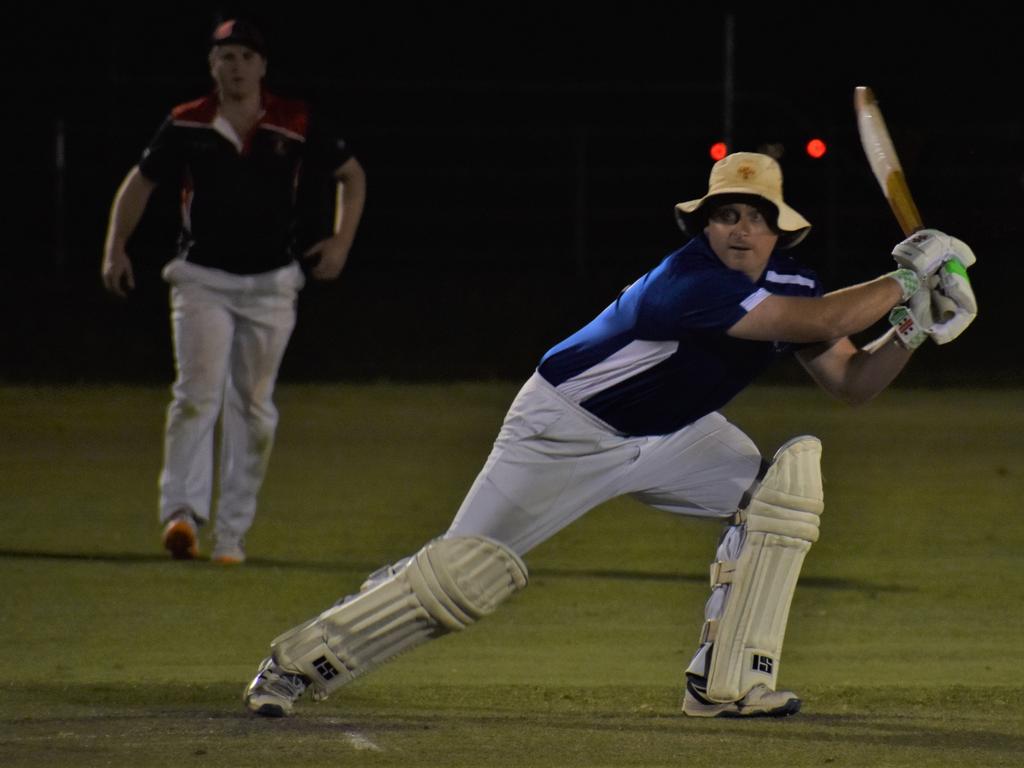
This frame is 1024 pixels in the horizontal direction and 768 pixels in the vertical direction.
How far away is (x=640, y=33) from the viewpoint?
93.1ft

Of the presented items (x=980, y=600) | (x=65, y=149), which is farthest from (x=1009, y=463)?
(x=65, y=149)

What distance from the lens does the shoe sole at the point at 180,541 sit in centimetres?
927

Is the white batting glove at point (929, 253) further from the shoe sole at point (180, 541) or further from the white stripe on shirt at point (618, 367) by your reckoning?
the shoe sole at point (180, 541)

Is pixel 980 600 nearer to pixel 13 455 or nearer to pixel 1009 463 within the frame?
pixel 1009 463

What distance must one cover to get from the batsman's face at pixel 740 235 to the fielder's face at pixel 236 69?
140 inches

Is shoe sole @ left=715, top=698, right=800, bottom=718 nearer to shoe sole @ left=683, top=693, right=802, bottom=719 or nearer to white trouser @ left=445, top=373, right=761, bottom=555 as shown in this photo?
shoe sole @ left=683, top=693, right=802, bottom=719

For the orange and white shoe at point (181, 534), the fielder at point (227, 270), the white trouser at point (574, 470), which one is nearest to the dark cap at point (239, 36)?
the fielder at point (227, 270)

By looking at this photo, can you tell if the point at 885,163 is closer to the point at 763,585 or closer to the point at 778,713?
the point at 763,585

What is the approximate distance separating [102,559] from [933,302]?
177 inches

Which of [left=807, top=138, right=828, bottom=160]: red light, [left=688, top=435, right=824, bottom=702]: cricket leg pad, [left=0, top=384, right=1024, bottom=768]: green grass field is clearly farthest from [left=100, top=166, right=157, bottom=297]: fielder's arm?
[left=807, top=138, right=828, bottom=160]: red light

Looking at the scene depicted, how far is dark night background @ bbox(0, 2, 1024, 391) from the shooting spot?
21.1 m

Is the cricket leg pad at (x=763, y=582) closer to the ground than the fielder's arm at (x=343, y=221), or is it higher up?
closer to the ground

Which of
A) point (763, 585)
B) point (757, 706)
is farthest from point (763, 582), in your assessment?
point (757, 706)

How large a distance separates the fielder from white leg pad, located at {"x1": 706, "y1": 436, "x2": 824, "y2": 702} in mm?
3580
